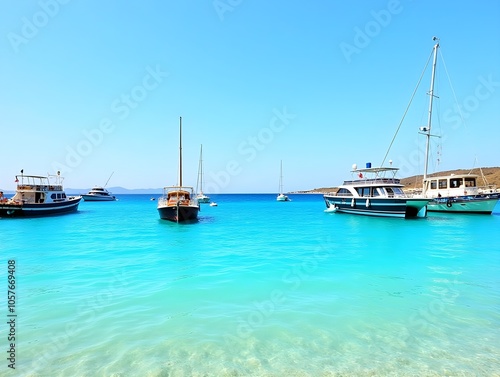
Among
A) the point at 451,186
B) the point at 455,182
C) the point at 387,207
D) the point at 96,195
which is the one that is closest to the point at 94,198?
the point at 96,195

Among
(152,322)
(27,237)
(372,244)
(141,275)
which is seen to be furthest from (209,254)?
(27,237)

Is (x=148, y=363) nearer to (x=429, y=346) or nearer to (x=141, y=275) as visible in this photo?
(x=429, y=346)

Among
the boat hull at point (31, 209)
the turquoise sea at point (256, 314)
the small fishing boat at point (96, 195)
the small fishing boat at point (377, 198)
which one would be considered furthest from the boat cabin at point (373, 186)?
the small fishing boat at point (96, 195)

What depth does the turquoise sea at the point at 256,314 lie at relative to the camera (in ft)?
17.5

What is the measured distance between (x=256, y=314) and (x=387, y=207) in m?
30.9

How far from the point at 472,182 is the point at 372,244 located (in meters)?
29.4

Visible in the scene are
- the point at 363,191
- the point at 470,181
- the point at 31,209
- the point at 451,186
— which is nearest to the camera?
the point at 31,209

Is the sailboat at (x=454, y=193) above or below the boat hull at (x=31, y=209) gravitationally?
above

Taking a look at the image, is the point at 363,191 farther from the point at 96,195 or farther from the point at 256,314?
the point at 96,195

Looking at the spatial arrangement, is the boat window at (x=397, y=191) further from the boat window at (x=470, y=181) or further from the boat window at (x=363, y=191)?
the boat window at (x=470, y=181)

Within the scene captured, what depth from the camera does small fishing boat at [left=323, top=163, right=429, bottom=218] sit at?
3319cm

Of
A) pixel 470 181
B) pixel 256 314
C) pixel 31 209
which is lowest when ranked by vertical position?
pixel 256 314

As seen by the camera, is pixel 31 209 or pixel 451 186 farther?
pixel 451 186

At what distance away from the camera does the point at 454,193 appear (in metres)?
39.8
